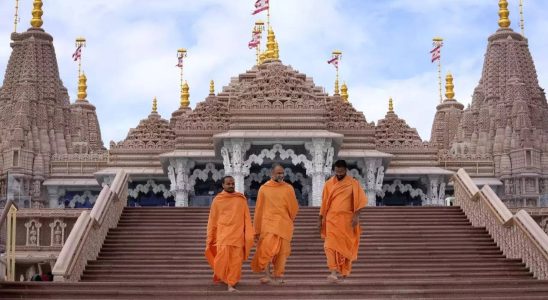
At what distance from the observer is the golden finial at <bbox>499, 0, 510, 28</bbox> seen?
158ft

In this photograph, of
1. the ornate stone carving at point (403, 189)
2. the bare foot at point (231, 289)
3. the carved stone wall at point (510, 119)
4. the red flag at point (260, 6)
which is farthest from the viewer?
the red flag at point (260, 6)

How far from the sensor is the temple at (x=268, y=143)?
33.7 metres

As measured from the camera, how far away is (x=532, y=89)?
46.0 metres

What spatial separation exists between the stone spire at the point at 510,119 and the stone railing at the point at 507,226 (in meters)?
19.5

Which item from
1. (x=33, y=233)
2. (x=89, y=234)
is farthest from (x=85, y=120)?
(x=89, y=234)

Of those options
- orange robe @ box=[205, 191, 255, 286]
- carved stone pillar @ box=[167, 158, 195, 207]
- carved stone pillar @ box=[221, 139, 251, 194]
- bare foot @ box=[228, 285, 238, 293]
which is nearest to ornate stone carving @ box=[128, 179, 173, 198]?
carved stone pillar @ box=[167, 158, 195, 207]

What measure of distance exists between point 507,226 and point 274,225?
6.44 meters

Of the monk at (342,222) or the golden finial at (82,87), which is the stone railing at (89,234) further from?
the golden finial at (82,87)

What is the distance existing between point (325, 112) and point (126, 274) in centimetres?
1832

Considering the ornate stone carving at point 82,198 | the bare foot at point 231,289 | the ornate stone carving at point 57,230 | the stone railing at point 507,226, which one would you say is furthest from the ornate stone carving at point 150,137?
the bare foot at point 231,289

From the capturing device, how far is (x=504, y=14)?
48562 millimetres

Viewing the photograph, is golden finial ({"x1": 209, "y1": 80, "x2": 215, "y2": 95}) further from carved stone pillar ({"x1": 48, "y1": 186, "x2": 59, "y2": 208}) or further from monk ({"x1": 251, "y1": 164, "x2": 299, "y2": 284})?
monk ({"x1": 251, "y1": 164, "x2": 299, "y2": 284})

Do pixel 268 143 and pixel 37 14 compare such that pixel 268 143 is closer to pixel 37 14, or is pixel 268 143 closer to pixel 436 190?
pixel 436 190

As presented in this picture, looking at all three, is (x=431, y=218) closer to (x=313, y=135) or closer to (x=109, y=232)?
(x=109, y=232)
